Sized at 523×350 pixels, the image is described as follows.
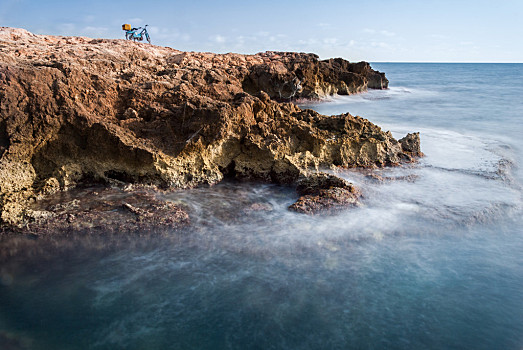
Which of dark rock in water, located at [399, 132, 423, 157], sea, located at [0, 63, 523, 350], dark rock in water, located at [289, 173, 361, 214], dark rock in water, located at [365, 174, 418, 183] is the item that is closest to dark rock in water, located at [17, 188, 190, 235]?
sea, located at [0, 63, 523, 350]

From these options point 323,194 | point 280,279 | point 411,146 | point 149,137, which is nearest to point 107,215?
point 149,137

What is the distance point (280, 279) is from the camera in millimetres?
4438

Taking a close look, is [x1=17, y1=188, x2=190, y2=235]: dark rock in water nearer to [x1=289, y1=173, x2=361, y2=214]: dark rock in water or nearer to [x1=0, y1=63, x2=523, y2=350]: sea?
[x1=0, y1=63, x2=523, y2=350]: sea

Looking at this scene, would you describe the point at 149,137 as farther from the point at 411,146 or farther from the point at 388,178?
the point at 411,146

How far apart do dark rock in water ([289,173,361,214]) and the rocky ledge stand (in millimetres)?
27

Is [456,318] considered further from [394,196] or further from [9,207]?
[9,207]

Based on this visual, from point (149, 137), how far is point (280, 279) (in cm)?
384

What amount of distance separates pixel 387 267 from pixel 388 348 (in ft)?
4.50

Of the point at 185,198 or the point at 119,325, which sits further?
the point at 185,198

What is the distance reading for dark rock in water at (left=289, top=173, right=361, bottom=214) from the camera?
6113mm

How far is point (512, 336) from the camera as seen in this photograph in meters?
3.74

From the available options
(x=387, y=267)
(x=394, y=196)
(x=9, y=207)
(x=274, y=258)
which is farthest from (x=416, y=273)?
(x=9, y=207)

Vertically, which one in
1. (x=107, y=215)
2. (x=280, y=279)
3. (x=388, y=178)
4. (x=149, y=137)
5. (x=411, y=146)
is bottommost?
(x=280, y=279)

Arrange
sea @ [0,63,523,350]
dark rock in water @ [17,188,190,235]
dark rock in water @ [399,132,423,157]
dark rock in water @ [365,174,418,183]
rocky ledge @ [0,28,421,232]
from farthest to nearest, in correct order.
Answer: dark rock in water @ [399,132,423,157], dark rock in water @ [365,174,418,183], rocky ledge @ [0,28,421,232], dark rock in water @ [17,188,190,235], sea @ [0,63,523,350]
